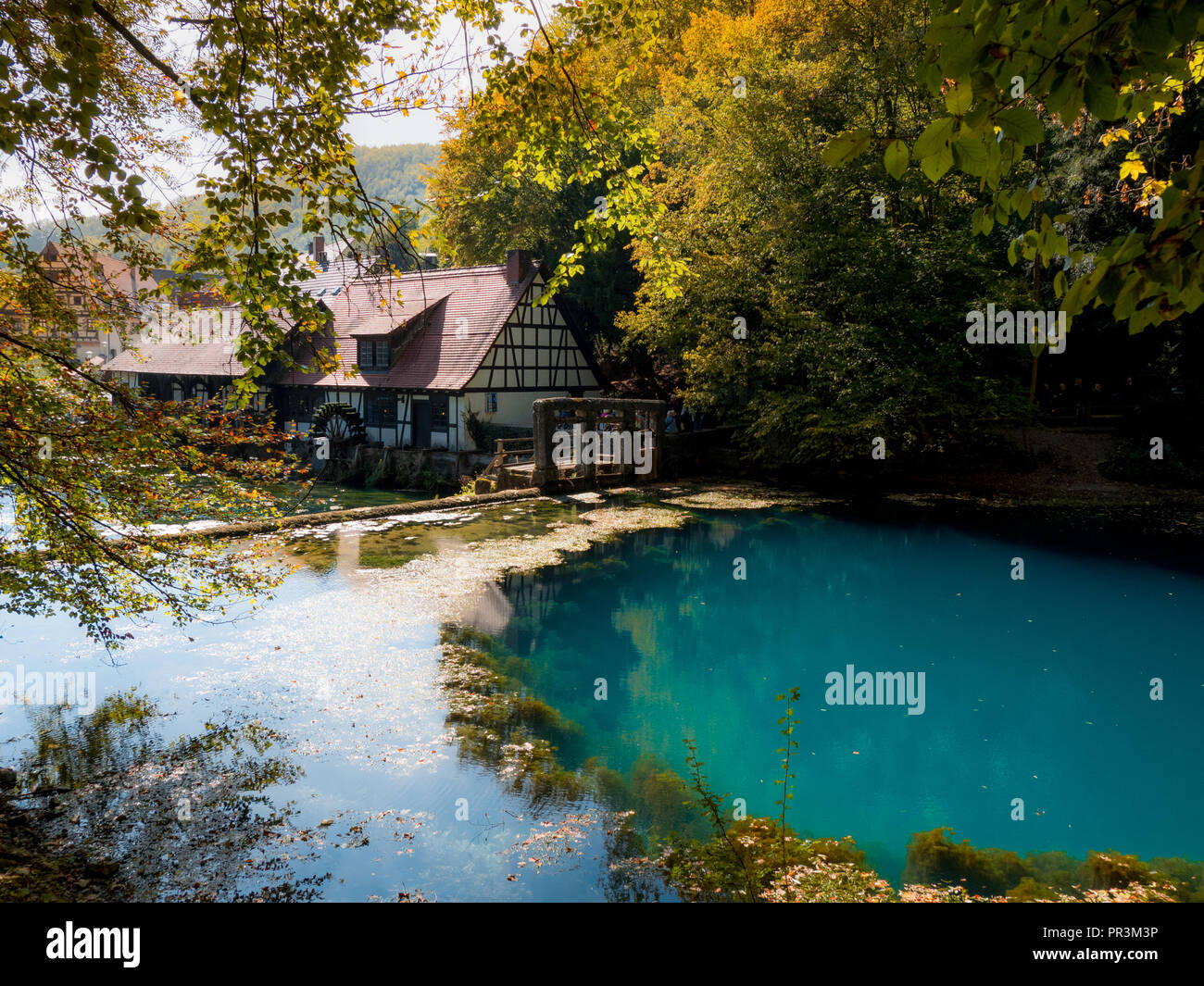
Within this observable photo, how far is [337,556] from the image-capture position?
14.3 metres

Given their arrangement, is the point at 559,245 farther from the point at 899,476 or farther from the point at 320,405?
the point at 899,476

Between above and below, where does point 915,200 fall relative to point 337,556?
above

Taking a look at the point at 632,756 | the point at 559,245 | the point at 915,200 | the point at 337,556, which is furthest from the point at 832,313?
the point at 632,756

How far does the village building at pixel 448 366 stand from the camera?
27344 millimetres

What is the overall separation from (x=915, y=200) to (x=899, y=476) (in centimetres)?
805

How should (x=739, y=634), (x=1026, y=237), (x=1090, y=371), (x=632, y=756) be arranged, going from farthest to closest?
(x=1090, y=371)
(x=739, y=634)
(x=632, y=756)
(x=1026, y=237)

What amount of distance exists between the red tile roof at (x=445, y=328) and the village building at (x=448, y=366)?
47 millimetres

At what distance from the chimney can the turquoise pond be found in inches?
600

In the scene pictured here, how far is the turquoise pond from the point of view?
19.8ft
